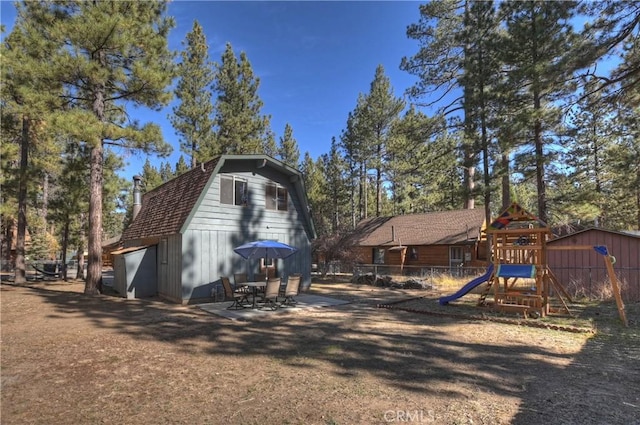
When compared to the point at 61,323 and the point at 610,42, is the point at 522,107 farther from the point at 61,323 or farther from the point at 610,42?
the point at 61,323

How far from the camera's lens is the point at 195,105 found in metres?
28.1

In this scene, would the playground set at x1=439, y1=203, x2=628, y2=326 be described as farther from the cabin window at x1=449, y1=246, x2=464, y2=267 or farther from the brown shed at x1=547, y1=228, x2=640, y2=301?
the cabin window at x1=449, y1=246, x2=464, y2=267

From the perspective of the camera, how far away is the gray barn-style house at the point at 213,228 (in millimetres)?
13133

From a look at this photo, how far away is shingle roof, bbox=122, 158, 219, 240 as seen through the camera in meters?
13.5

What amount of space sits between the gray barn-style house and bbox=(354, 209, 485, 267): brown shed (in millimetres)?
9131

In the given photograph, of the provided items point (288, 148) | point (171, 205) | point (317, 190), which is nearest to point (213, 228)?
point (171, 205)

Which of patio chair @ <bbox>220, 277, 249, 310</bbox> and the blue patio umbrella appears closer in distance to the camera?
patio chair @ <bbox>220, 277, 249, 310</bbox>

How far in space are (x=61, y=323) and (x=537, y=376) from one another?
10102 millimetres

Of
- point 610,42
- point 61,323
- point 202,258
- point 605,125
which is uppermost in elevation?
point 605,125

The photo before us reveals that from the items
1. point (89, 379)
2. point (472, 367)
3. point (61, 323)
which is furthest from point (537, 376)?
point (61, 323)

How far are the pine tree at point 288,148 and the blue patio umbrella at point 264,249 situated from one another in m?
32.6

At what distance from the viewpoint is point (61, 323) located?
9109 millimetres

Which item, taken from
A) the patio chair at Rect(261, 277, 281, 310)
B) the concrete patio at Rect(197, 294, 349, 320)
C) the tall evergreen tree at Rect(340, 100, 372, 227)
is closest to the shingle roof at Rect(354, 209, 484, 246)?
the tall evergreen tree at Rect(340, 100, 372, 227)

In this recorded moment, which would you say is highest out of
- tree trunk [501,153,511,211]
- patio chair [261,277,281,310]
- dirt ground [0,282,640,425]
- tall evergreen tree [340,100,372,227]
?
tall evergreen tree [340,100,372,227]
